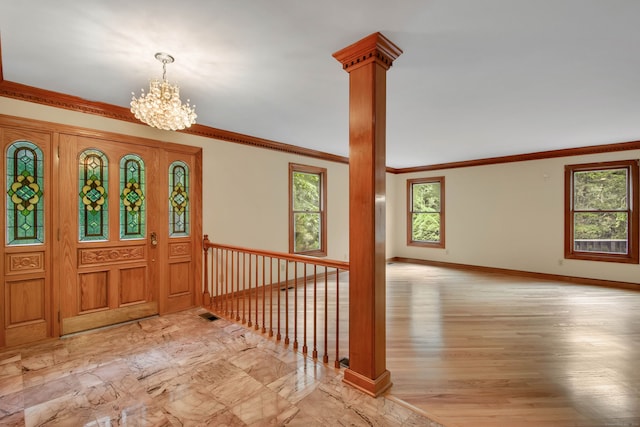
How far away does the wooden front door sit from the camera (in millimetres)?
3090

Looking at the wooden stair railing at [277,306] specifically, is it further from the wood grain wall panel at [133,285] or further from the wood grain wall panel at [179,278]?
the wood grain wall panel at [133,285]

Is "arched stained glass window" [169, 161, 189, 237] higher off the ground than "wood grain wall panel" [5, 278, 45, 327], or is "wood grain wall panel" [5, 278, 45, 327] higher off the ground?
"arched stained glass window" [169, 161, 189, 237]

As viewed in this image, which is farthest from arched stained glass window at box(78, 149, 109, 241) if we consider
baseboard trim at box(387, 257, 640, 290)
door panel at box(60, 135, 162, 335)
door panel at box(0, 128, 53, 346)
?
baseboard trim at box(387, 257, 640, 290)

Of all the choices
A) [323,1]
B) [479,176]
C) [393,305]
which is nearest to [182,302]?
[393,305]

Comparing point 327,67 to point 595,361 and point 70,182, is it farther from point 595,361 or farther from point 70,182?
point 595,361

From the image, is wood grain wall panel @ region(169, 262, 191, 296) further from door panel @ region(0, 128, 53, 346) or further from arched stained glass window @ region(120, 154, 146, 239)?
door panel @ region(0, 128, 53, 346)

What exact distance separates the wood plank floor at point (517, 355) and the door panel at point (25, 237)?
3482mm

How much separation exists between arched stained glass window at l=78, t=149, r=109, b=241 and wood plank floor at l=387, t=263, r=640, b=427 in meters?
3.39

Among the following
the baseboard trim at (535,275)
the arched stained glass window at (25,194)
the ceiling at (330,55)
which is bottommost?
the baseboard trim at (535,275)

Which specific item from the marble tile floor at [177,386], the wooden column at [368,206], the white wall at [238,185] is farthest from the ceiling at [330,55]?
the marble tile floor at [177,386]

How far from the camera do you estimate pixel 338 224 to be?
6363 millimetres

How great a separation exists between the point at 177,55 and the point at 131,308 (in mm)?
2866

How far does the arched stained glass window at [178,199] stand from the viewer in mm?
3793

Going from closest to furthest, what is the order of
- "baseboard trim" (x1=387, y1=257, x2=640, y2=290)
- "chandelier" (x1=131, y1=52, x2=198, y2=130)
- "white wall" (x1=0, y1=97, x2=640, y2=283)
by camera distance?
"chandelier" (x1=131, y1=52, x2=198, y2=130) < "white wall" (x1=0, y1=97, x2=640, y2=283) < "baseboard trim" (x1=387, y1=257, x2=640, y2=290)
